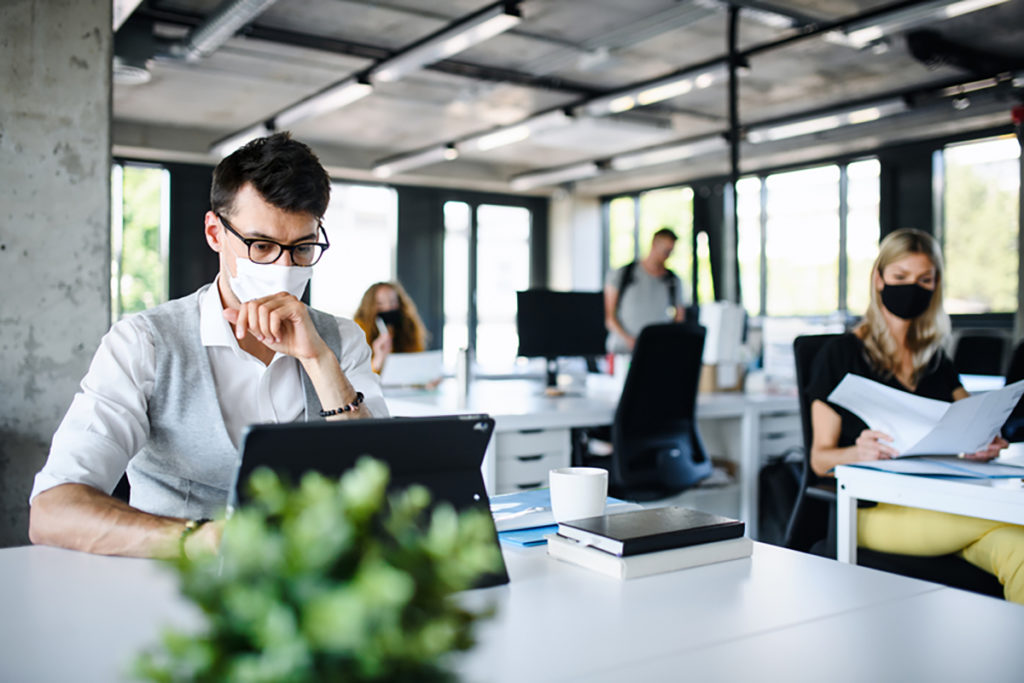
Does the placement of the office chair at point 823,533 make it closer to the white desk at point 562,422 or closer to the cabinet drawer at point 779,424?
the white desk at point 562,422

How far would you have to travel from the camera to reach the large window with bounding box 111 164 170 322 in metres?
9.79

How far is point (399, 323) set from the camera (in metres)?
4.85

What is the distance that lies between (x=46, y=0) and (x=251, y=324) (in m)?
1.82

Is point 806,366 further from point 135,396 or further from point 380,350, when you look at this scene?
point 380,350

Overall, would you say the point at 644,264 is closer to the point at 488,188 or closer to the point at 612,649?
the point at 488,188

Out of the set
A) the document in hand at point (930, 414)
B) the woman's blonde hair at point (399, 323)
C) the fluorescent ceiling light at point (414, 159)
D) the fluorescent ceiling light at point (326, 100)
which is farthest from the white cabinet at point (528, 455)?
the fluorescent ceiling light at point (414, 159)

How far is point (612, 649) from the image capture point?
3.10 ft

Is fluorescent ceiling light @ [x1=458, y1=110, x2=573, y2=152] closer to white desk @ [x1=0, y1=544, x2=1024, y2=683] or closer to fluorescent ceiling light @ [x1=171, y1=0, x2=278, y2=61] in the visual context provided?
fluorescent ceiling light @ [x1=171, y1=0, x2=278, y2=61]

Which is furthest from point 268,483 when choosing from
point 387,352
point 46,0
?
point 387,352

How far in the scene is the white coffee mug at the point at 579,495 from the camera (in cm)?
146

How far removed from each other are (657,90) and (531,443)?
4.33m

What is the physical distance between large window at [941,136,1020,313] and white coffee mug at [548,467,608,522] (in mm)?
7871

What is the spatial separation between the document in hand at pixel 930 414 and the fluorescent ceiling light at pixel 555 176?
8720 millimetres

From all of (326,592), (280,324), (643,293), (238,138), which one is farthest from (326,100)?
(326,592)
